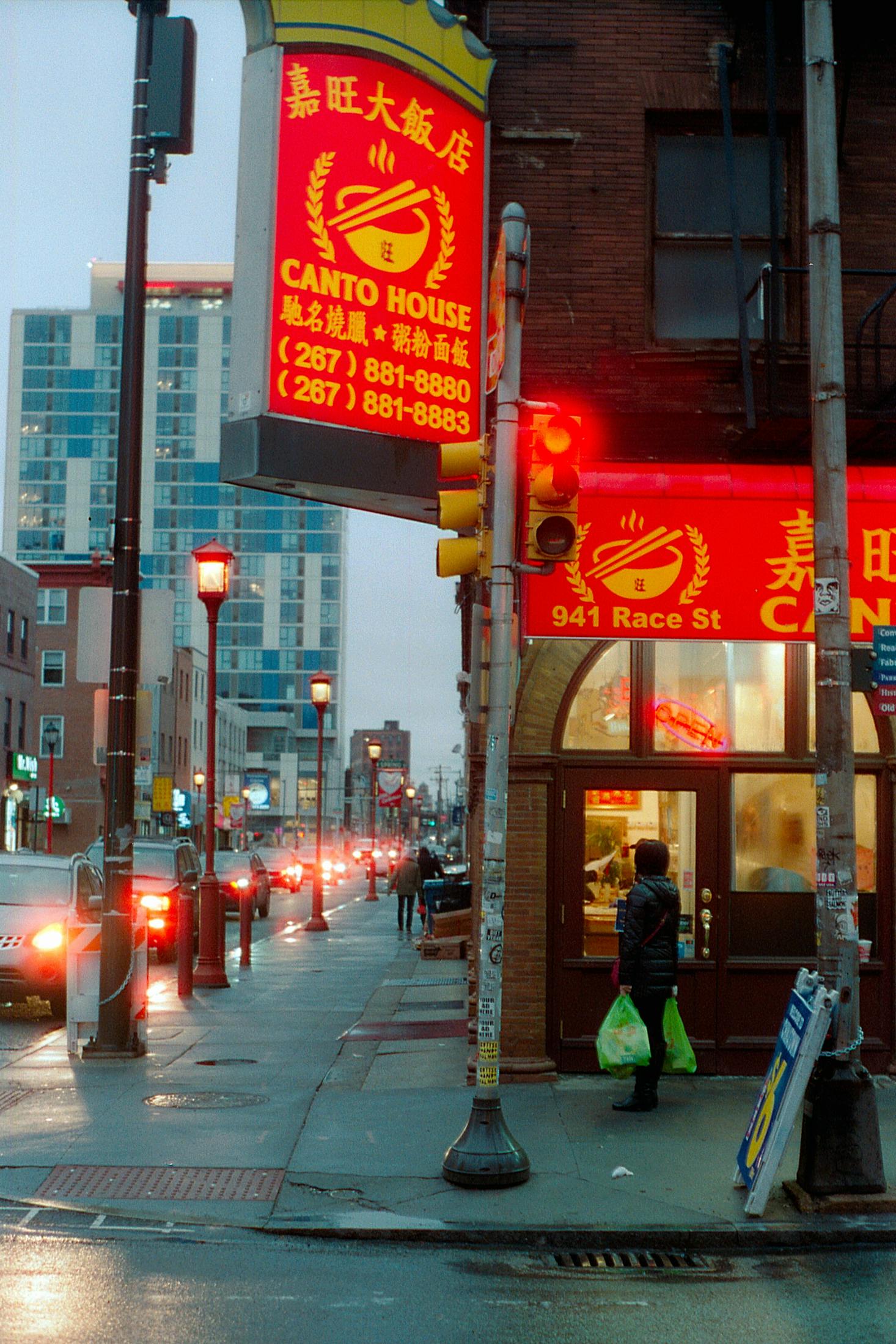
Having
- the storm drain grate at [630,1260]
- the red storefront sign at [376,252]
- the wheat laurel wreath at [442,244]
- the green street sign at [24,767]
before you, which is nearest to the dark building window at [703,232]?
the red storefront sign at [376,252]

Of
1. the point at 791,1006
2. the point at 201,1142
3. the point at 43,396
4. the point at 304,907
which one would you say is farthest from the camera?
the point at 43,396

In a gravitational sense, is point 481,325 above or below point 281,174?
below

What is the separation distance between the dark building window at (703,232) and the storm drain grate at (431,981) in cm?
990

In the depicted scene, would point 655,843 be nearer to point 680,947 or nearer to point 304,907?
point 680,947

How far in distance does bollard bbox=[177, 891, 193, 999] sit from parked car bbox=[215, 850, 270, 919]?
1400 centimetres

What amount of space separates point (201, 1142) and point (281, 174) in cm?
730

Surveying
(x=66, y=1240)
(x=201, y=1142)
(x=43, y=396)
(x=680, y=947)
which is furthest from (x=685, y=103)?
(x=43, y=396)

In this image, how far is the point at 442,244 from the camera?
11930 mm

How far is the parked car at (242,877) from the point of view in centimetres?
3278

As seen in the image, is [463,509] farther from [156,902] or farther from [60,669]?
[60,669]

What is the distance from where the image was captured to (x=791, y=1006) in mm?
7797

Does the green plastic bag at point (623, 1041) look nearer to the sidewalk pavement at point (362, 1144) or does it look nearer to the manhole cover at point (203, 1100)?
the sidewalk pavement at point (362, 1144)

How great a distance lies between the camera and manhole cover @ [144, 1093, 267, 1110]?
1020 cm

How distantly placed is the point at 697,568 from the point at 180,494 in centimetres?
14397
